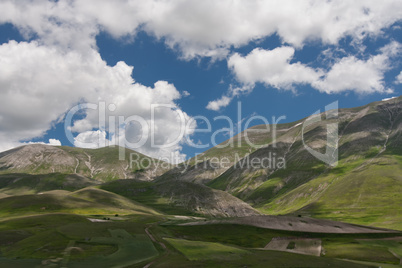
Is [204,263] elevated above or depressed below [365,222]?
above

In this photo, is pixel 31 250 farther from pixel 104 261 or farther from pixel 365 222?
pixel 365 222

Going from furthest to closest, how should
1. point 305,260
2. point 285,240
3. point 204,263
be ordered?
point 285,240 → point 305,260 → point 204,263

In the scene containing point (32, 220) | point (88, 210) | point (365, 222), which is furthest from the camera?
point (88, 210)

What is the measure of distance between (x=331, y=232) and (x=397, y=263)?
41735 millimetres

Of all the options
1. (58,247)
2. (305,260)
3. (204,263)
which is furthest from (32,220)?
(305,260)

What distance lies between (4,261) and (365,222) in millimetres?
169716

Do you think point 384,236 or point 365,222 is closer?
point 384,236

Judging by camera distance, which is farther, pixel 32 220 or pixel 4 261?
pixel 32 220

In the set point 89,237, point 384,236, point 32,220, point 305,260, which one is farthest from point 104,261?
point 384,236

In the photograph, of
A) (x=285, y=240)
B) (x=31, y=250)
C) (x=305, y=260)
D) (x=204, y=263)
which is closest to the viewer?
(x=204, y=263)

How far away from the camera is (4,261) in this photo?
204 feet

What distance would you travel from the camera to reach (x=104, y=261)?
61844 mm

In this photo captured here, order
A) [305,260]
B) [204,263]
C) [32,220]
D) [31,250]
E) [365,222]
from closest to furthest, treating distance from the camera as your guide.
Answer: [204,263] → [305,260] → [31,250] → [32,220] → [365,222]

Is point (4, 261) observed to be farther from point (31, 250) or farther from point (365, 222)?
point (365, 222)
